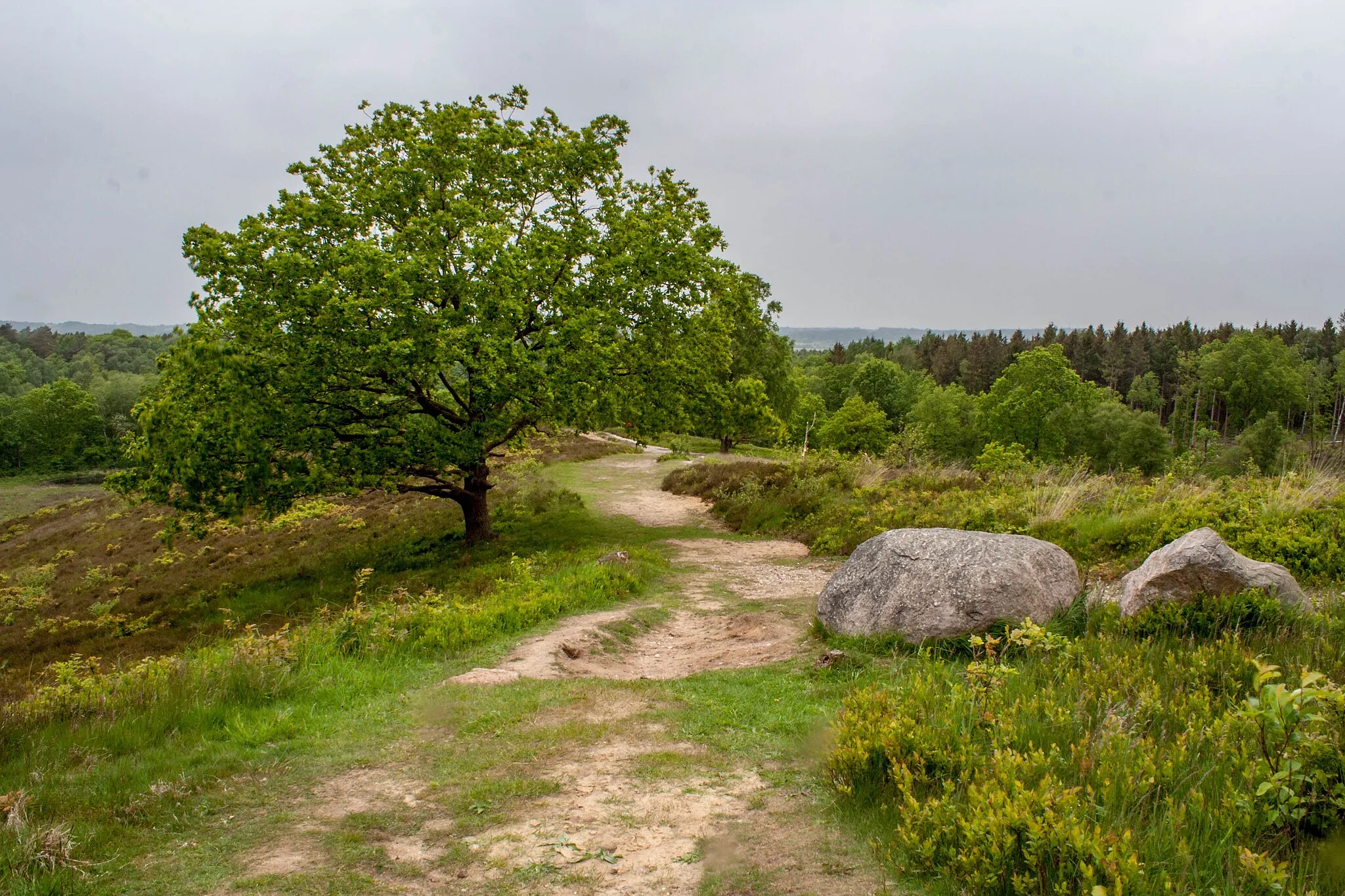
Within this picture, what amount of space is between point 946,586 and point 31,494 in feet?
273

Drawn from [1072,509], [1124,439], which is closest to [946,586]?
[1072,509]

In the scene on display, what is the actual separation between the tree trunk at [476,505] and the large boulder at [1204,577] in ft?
50.1

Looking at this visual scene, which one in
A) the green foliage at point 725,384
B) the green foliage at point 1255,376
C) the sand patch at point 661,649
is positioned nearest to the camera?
the sand patch at point 661,649

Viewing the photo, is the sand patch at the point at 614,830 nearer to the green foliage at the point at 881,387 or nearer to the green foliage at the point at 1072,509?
the green foliage at the point at 1072,509

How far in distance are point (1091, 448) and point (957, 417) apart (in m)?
12.8

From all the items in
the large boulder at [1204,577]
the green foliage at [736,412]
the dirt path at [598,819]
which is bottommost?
the dirt path at [598,819]

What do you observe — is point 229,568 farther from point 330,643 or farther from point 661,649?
point 661,649

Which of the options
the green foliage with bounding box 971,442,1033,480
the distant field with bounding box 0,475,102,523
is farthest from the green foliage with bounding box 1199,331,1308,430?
the distant field with bounding box 0,475,102,523

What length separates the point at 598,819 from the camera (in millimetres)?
4918

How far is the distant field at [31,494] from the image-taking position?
57.7 meters

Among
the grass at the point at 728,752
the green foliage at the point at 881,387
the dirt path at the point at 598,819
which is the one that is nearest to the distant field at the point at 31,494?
the grass at the point at 728,752

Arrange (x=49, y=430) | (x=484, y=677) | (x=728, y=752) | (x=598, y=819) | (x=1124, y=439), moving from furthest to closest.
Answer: (x=49, y=430) < (x=1124, y=439) < (x=484, y=677) < (x=728, y=752) < (x=598, y=819)

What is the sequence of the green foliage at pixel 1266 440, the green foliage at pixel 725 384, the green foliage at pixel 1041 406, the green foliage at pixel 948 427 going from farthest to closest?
the green foliage at pixel 948 427 → the green foliage at pixel 1266 440 → the green foliage at pixel 1041 406 → the green foliage at pixel 725 384

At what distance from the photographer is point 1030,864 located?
12.1 ft
